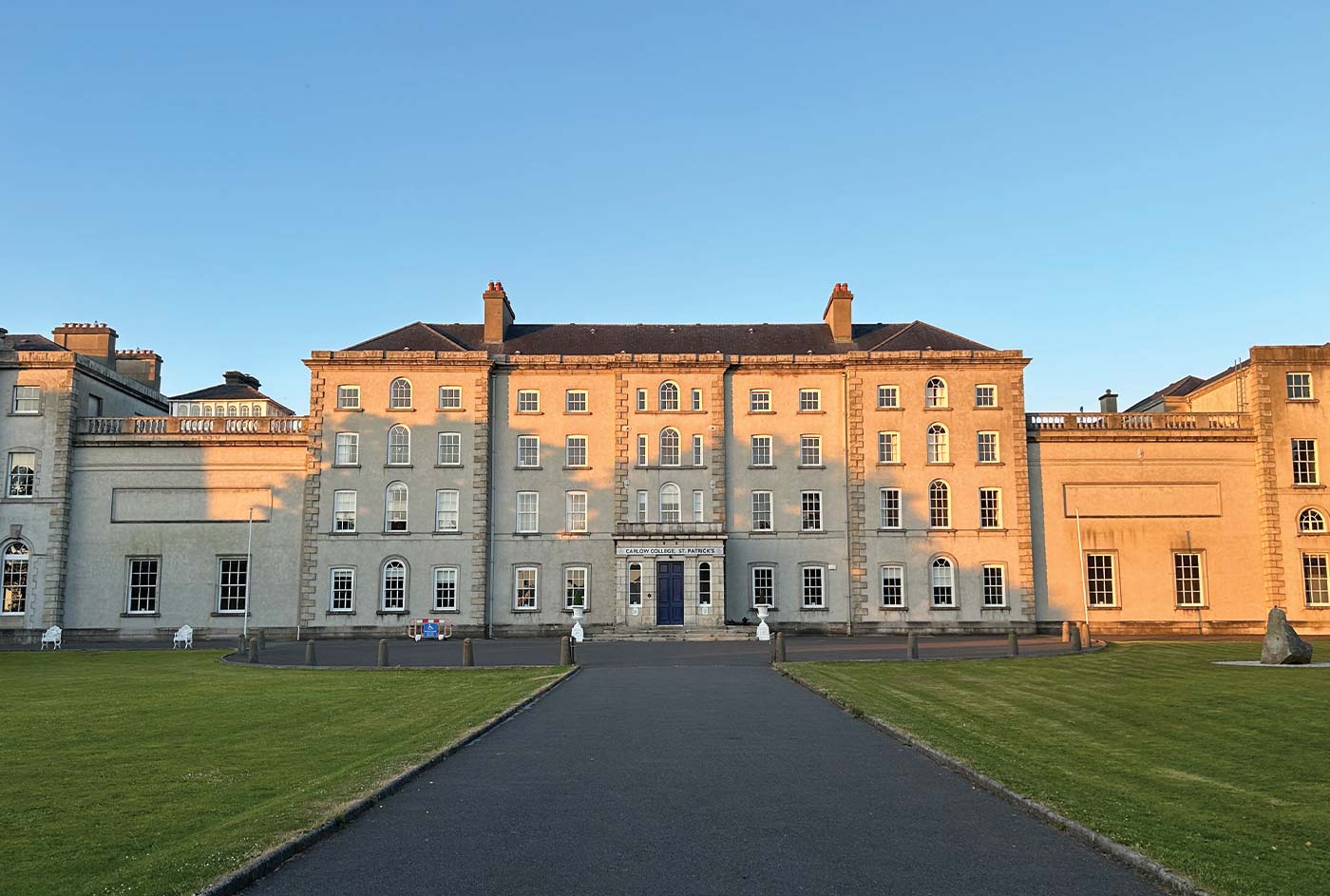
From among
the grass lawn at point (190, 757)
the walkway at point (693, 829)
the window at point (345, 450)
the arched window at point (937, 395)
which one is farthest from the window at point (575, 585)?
the walkway at point (693, 829)

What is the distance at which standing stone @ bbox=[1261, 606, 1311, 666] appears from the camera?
2525cm

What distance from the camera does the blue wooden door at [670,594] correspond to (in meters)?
42.4

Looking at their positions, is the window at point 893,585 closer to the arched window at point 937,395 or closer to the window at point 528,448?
the arched window at point 937,395

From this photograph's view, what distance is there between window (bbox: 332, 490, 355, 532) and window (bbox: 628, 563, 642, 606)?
484 inches

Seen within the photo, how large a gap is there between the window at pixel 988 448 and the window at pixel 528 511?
1978 centimetres

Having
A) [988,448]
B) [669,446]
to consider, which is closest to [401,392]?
[669,446]

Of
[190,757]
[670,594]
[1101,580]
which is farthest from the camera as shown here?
[1101,580]

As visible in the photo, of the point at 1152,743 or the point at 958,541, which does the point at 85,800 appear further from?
the point at 958,541

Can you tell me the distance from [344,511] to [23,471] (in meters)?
14.1

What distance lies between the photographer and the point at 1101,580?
43.6 m

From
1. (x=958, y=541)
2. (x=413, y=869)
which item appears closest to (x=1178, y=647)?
(x=958, y=541)

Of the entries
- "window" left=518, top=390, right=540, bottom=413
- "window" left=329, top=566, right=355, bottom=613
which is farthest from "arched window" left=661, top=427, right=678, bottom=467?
"window" left=329, top=566, right=355, bottom=613

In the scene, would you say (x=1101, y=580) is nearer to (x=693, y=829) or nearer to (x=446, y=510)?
(x=446, y=510)

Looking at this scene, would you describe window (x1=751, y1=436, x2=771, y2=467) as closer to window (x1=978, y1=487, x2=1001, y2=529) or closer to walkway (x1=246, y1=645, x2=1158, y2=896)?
window (x1=978, y1=487, x2=1001, y2=529)
